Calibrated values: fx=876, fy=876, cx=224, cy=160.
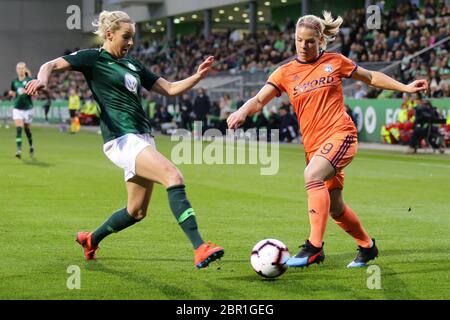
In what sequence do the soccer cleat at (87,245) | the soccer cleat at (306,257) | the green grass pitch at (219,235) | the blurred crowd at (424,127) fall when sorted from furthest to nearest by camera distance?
the blurred crowd at (424,127)
the soccer cleat at (87,245)
the soccer cleat at (306,257)
the green grass pitch at (219,235)

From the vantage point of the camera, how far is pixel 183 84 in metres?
8.33

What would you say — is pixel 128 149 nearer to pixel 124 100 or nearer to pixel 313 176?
pixel 124 100

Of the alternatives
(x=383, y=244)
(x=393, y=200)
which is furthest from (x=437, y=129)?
(x=383, y=244)

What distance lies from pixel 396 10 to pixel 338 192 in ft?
104

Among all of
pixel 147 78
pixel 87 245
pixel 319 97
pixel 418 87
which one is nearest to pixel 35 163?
pixel 87 245

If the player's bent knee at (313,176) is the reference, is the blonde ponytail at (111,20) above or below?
above

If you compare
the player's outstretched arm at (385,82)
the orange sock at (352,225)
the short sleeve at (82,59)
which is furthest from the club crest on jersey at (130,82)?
the orange sock at (352,225)

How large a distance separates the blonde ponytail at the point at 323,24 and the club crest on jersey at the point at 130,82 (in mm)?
1595

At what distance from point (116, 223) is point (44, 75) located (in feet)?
5.43

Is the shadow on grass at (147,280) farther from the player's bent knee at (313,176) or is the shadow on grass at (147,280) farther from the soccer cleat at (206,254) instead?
the player's bent knee at (313,176)

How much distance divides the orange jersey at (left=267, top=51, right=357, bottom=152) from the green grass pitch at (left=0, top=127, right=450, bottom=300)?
129 centimetres

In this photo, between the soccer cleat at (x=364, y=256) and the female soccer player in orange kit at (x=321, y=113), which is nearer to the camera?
the female soccer player in orange kit at (x=321, y=113)

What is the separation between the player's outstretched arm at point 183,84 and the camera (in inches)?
323
